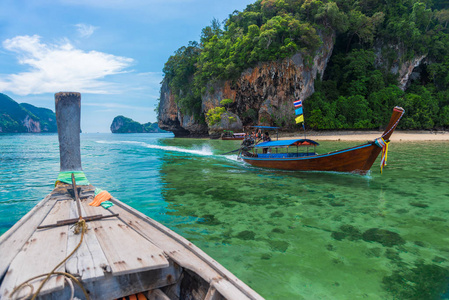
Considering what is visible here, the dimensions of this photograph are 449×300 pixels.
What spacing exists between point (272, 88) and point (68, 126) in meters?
35.5

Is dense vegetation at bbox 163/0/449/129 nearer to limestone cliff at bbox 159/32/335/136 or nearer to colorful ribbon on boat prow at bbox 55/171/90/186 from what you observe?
limestone cliff at bbox 159/32/335/136

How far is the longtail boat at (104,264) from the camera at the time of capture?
5.99 feet

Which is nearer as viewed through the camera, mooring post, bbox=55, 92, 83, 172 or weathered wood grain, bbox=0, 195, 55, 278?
weathered wood grain, bbox=0, 195, 55, 278

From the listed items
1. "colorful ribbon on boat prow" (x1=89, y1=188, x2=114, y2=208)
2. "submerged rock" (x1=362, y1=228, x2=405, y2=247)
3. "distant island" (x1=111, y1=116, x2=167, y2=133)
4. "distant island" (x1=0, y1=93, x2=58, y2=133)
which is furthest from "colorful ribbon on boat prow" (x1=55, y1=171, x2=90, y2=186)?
"distant island" (x1=111, y1=116, x2=167, y2=133)

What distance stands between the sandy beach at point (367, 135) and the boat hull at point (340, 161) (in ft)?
74.5

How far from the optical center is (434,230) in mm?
5027

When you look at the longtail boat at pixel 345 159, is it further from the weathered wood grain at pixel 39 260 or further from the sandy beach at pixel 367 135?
the sandy beach at pixel 367 135

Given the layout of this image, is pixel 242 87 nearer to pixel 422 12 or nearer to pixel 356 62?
pixel 356 62

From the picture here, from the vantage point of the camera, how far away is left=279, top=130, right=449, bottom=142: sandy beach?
31625 millimetres

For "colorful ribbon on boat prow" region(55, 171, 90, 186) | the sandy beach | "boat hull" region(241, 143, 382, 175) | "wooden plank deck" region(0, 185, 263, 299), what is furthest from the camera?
the sandy beach

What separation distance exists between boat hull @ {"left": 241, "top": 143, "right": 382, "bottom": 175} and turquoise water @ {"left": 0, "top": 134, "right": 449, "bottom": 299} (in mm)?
531

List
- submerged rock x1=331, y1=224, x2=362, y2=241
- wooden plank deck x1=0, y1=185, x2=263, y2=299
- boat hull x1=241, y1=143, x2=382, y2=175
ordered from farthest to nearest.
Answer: boat hull x1=241, y1=143, x2=382, y2=175 < submerged rock x1=331, y1=224, x2=362, y2=241 < wooden plank deck x1=0, y1=185, x2=263, y2=299

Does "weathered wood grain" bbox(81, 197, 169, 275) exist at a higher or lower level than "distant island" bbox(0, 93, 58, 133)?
lower

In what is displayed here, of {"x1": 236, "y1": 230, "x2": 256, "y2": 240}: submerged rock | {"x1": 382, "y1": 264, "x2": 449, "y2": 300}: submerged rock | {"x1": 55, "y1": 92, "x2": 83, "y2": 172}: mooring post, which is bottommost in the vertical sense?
{"x1": 382, "y1": 264, "x2": 449, "y2": 300}: submerged rock
